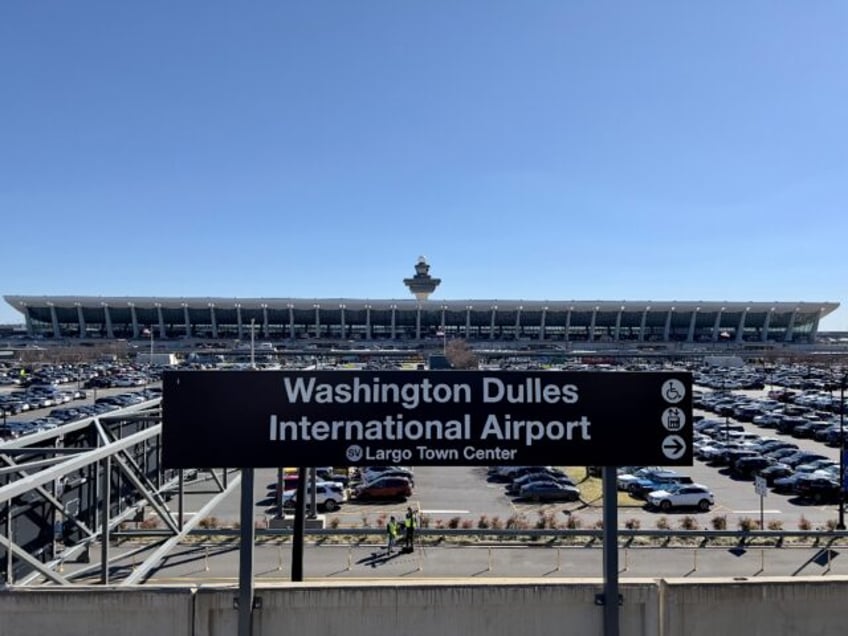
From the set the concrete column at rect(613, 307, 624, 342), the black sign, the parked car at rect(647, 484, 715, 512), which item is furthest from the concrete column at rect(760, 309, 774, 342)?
the black sign

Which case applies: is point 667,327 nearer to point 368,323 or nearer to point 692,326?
point 692,326

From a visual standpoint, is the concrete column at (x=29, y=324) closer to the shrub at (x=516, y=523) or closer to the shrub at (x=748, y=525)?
the shrub at (x=516, y=523)

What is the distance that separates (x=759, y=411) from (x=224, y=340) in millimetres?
97023

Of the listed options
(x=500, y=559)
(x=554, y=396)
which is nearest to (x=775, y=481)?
(x=500, y=559)

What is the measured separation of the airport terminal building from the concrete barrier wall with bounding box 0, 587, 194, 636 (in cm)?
11623

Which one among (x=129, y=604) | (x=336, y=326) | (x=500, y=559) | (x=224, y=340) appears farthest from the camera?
(x=336, y=326)

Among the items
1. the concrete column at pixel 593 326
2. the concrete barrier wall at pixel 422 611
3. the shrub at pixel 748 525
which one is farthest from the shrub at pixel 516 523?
the concrete column at pixel 593 326

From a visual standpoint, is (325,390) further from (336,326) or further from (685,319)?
(685,319)

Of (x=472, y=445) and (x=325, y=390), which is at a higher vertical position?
(x=325, y=390)

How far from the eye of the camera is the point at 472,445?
4.87 meters

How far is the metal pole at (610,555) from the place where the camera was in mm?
4695

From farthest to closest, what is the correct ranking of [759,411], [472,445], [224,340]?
[224,340], [759,411], [472,445]

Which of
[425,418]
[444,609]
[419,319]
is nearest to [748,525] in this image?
[444,609]

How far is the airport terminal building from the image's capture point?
393 feet
